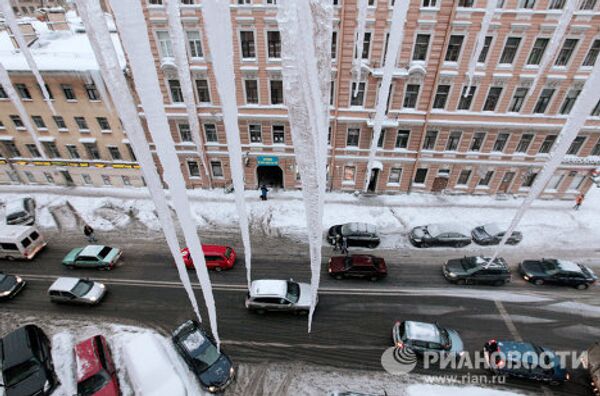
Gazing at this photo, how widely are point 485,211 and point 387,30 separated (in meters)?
16.8

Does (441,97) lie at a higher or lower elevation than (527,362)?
higher

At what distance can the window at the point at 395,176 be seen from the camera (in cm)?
2766

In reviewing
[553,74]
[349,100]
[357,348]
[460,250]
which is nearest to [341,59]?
[349,100]

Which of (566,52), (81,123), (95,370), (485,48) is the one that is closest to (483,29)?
(485,48)

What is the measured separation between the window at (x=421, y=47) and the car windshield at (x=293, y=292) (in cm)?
1791

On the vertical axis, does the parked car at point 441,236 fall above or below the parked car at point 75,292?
below

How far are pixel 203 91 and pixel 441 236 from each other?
21.2 metres

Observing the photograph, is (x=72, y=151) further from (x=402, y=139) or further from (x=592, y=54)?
(x=592, y=54)

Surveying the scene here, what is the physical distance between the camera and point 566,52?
69.9ft

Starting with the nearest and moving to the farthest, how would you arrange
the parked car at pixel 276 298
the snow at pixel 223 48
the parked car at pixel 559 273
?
the snow at pixel 223 48 → the parked car at pixel 276 298 → the parked car at pixel 559 273

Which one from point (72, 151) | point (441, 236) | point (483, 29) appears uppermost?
point (483, 29)

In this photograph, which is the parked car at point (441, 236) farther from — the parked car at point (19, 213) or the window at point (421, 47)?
the parked car at point (19, 213)

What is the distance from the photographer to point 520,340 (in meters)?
17.3

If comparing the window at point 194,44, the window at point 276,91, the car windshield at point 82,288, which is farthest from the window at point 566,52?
the car windshield at point 82,288
